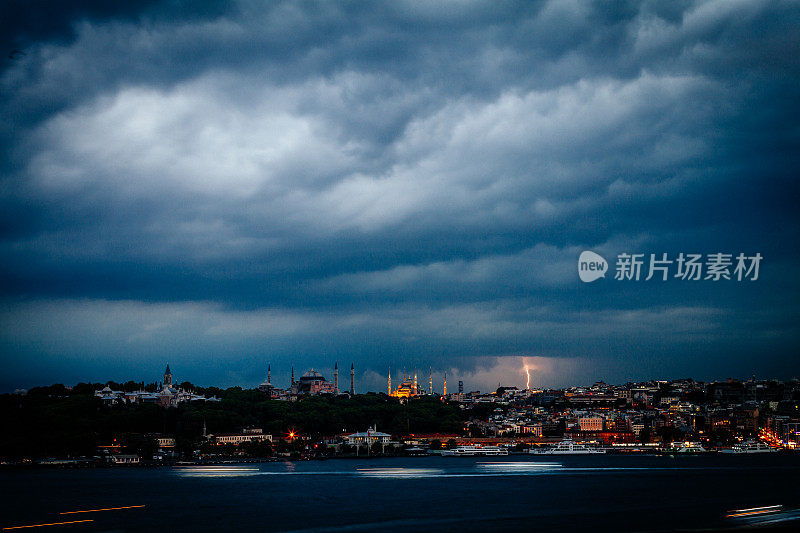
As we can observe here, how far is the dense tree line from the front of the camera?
69.6 meters

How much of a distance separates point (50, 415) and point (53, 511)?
49384 mm

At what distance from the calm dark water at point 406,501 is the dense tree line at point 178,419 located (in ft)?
70.7

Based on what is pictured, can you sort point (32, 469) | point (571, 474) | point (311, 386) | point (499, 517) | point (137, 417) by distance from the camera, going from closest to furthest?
point (499, 517) → point (571, 474) → point (32, 469) → point (137, 417) → point (311, 386)

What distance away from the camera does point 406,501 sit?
3212cm

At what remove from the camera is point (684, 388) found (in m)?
179

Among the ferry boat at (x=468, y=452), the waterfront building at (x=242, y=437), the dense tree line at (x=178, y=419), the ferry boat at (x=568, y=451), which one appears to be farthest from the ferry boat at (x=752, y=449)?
the waterfront building at (x=242, y=437)

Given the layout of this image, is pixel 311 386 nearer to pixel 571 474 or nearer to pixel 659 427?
pixel 659 427

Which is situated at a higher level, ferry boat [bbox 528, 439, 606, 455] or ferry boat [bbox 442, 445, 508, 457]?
ferry boat [bbox 442, 445, 508, 457]

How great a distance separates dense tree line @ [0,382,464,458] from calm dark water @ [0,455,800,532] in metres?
21.6

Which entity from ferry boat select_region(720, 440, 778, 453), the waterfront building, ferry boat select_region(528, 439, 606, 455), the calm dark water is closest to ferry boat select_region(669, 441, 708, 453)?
ferry boat select_region(720, 440, 778, 453)

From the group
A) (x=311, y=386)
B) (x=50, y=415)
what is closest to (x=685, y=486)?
(x=50, y=415)

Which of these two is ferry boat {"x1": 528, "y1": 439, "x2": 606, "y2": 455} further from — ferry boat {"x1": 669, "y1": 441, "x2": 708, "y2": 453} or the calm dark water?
the calm dark water

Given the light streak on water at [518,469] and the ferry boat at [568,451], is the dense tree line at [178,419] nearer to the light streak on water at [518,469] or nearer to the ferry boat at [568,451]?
the ferry boat at [568,451]

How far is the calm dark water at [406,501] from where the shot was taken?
24688 millimetres
